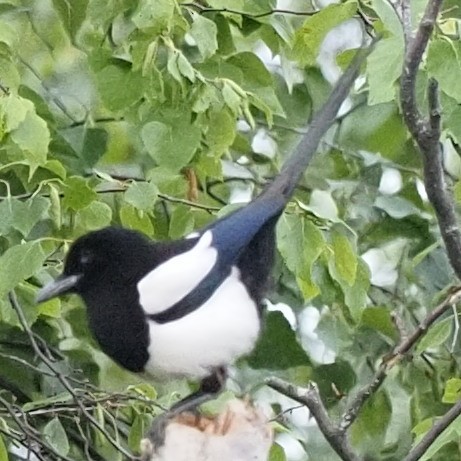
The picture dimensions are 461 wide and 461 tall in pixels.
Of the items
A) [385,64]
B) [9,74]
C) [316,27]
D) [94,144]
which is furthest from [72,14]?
[385,64]

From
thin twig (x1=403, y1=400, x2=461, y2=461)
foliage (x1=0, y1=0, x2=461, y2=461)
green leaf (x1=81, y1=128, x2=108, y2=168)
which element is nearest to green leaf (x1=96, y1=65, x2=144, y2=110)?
foliage (x1=0, y1=0, x2=461, y2=461)

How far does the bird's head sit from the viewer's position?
5.00 feet

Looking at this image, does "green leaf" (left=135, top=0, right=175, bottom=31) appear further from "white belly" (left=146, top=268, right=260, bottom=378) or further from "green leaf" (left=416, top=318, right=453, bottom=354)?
"green leaf" (left=416, top=318, right=453, bottom=354)

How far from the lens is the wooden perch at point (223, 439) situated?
121cm

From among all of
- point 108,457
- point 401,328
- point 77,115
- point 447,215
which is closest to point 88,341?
point 108,457

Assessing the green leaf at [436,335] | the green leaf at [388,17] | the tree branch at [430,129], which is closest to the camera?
the tree branch at [430,129]

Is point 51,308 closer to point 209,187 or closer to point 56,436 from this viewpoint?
point 56,436

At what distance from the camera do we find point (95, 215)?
1.58 meters

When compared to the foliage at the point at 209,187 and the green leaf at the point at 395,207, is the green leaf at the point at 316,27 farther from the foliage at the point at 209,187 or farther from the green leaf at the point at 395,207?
the green leaf at the point at 395,207

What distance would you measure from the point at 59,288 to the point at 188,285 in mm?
147

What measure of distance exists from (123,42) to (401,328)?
429 mm

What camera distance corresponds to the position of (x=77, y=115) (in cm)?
188

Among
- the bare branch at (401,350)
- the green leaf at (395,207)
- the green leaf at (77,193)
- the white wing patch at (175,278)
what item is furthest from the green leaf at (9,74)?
the green leaf at (395,207)

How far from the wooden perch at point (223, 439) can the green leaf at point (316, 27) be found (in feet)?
1.23
